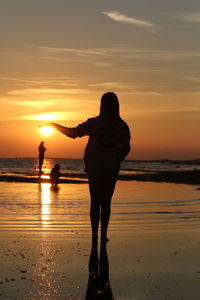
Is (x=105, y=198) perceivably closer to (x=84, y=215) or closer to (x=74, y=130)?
(x=74, y=130)

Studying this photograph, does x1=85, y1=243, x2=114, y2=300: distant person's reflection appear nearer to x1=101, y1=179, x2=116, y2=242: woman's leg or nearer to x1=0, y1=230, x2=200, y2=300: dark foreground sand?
x1=0, y1=230, x2=200, y2=300: dark foreground sand

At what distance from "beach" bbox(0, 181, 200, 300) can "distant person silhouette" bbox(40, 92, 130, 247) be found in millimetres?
702

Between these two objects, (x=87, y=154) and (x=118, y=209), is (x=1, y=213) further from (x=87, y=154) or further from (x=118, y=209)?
(x=87, y=154)

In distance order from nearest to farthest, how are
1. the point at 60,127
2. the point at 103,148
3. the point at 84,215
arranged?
the point at 103,148, the point at 60,127, the point at 84,215

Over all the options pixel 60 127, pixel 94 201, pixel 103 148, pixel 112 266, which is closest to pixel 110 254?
pixel 94 201

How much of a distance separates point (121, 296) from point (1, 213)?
25.5 ft

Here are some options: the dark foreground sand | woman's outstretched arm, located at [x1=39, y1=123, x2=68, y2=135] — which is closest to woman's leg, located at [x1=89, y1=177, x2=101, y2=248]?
the dark foreground sand

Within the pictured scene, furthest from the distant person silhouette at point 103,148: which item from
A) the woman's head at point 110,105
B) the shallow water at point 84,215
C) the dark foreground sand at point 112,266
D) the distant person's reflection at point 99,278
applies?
the shallow water at point 84,215

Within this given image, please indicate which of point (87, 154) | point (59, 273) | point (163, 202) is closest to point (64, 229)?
point (87, 154)

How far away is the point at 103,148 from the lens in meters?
7.09

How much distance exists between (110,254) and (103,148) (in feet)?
4.64

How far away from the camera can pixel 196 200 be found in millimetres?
17375

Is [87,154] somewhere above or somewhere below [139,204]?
above

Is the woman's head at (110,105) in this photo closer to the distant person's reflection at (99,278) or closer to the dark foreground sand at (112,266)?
the distant person's reflection at (99,278)
